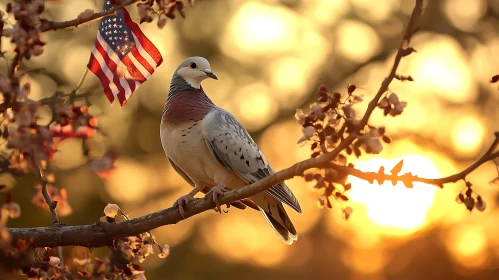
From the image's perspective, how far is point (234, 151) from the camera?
604 cm

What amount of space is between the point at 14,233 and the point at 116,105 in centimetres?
811

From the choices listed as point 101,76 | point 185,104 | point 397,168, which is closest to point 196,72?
point 185,104

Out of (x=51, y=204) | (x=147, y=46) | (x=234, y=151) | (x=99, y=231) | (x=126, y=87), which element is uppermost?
(x=234, y=151)

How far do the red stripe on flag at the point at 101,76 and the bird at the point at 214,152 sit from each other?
73 cm

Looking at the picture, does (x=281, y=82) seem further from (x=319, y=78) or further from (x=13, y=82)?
(x=13, y=82)

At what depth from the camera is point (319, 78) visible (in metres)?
12.7

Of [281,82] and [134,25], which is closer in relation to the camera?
[134,25]

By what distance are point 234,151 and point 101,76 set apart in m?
1.09

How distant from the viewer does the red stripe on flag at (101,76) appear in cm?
531

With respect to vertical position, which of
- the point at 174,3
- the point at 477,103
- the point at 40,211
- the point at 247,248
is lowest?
the point at 40,211

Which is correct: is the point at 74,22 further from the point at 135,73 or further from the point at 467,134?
the point at 467,134

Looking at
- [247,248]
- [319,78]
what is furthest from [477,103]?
[247,248]

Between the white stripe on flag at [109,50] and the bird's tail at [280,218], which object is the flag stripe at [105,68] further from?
the bird's tail at [280,218]

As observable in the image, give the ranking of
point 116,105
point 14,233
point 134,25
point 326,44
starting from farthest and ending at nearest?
point 326,44
point 116,105
point 134,25
point 14,233
